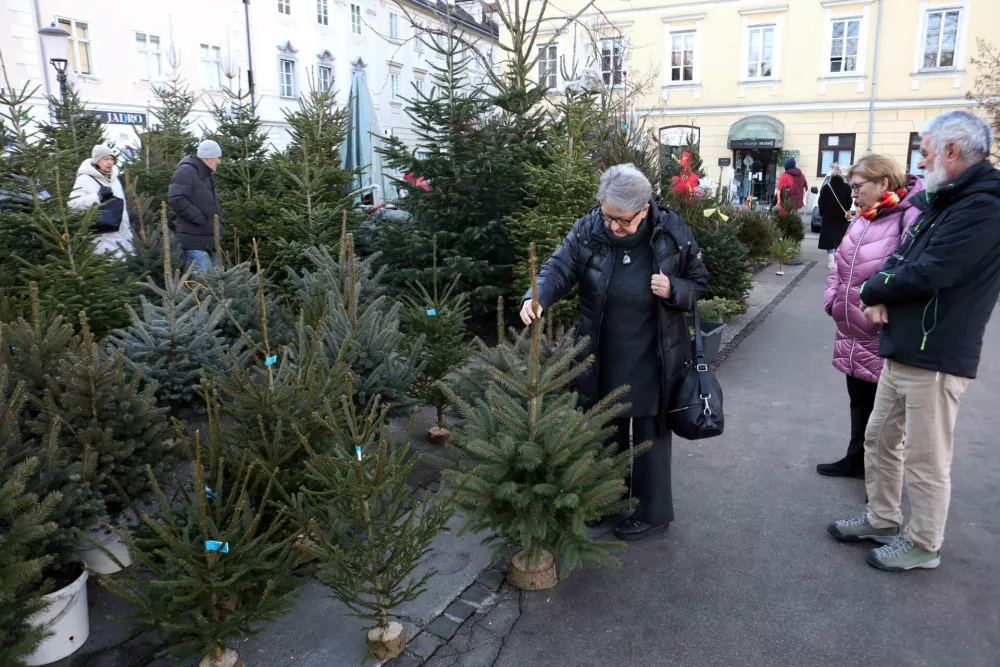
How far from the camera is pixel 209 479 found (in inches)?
121

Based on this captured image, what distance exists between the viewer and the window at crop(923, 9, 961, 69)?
2517 centimetres

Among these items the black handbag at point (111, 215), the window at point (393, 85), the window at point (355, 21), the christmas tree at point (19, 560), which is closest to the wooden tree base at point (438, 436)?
the christmas tree at point (19, 560)

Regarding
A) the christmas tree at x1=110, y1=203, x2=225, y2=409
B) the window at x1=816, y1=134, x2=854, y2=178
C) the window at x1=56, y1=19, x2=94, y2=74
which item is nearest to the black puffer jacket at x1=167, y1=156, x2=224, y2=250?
the christmas tree at x1=110, y1=203, x2=225, y2=409

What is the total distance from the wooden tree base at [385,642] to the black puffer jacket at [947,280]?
8.78ft

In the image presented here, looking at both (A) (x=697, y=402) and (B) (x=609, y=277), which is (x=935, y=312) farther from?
(B) (x=609, y=277)

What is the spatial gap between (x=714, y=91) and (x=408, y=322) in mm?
27149

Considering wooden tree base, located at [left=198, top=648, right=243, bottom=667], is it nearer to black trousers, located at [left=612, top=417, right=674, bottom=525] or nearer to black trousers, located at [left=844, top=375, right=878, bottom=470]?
black trousers, located at [left=612, top=417, right=674, bottom=525]

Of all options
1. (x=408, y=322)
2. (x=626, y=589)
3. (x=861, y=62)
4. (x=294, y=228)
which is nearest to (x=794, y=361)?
(x=408, y=322)

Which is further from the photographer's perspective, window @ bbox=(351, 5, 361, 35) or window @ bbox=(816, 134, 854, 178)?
window @ bbox=(351, 5, 361, 35)

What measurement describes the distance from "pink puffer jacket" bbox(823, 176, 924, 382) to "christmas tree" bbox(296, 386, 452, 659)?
2809 mm

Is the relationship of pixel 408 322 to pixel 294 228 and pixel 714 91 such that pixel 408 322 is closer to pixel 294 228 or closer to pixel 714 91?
pixel 294 228

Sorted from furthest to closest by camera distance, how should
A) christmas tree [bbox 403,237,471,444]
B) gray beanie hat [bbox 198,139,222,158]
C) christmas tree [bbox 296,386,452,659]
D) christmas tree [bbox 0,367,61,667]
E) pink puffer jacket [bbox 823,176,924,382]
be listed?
gray beanie hat [bbox 198,139,222,158] → christmas tree [bbox 403,237,471,444] → pink puffer jacket [bbox 823,176,924,382] → christmas tree [bbox 296,386,452,659] → christmas tree [bbox 0,367,61,667]

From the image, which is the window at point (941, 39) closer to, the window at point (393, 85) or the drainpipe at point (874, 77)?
the drainpipe at point (874, 77)

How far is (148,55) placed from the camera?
25.4 metres
